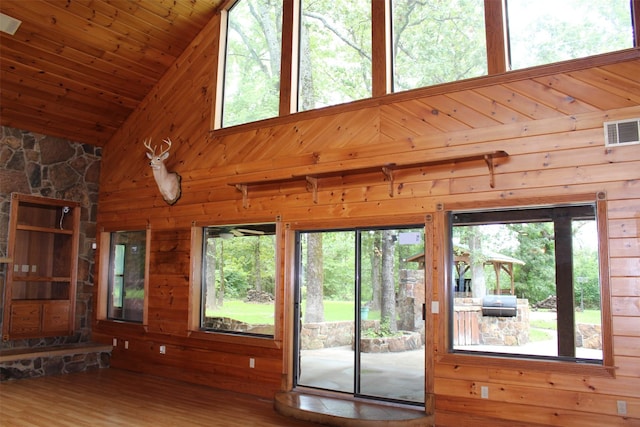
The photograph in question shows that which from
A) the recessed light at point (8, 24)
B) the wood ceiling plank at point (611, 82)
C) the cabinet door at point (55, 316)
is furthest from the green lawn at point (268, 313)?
the recessed light at point (8, 24)

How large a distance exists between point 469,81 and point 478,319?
2460mm

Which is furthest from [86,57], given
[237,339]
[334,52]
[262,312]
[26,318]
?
[237,339]

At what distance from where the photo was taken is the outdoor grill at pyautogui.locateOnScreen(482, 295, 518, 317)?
17.0 ft

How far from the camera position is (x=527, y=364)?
16.1 feet

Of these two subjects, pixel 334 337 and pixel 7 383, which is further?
pixel 7 383

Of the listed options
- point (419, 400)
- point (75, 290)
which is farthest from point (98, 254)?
point (419, 400)

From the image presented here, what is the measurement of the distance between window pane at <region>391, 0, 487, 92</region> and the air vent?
137 centimetres

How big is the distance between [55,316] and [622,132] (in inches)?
322

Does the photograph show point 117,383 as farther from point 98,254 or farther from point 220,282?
point 98,254

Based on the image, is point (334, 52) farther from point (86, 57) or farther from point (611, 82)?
point (86, 57)

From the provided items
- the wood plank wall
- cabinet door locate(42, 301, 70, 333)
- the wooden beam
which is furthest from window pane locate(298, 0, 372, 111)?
cabinet door locate(42, 301, 70, 333)

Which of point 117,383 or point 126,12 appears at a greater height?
point 126,12

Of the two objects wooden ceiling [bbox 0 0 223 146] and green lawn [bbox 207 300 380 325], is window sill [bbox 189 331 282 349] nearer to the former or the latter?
green lawn [bbox 207 300 380 325]

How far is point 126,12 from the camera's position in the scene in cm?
696
